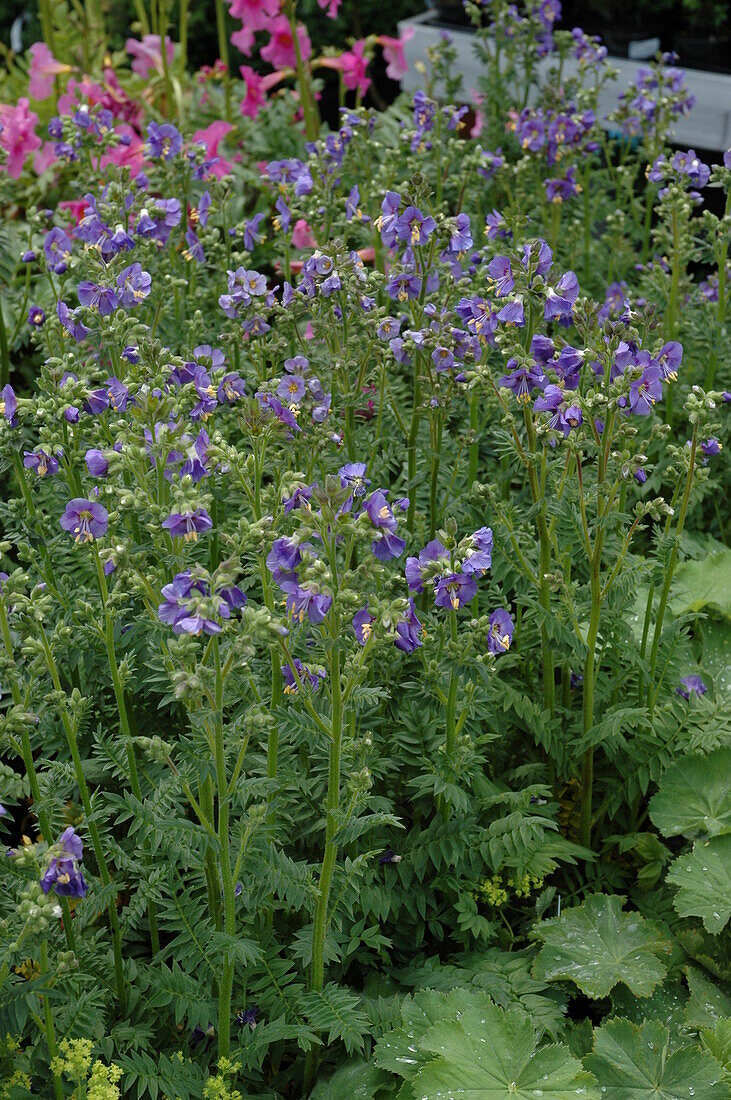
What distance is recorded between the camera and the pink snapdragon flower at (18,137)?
4363mm

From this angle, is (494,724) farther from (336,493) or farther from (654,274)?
(654,274)

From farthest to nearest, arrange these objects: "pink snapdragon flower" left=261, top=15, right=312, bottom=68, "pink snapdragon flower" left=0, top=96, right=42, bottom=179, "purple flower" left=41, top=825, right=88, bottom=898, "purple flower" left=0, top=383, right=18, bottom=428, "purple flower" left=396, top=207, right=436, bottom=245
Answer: "pink snapdragon flower" left=261, top=15, right=312, bottom=68 → "pink snapdragon flower" left=0, top=96, right=42, bottom=179 → "purple flower" left=396, top=207, right=436, bottom=245 → "purple flower" left=0, top=383, right=18, bottom=428 → "purple flower" left=41, top=825, right=88, bottom=898

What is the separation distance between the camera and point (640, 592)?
122 inches

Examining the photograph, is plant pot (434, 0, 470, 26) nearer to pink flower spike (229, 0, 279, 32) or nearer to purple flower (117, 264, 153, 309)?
pink flower spike (229, 0, 279, 32)

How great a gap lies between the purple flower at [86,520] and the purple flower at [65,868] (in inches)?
20.3

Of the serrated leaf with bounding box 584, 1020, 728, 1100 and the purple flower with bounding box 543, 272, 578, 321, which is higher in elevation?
the purple flower with bounding box 543, 272, 578, 321

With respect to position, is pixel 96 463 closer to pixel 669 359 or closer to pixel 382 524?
pixel 382 524

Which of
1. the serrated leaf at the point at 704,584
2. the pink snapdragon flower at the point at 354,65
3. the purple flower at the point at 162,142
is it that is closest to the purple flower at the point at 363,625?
the serrated leaf at the point at 704,584

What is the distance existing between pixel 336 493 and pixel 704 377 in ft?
6.80

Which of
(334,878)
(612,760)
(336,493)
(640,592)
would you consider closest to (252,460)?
(336,493)

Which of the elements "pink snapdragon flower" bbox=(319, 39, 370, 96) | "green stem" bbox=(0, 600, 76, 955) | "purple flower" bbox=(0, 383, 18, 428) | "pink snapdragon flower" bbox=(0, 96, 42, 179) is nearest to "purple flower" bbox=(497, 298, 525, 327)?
"purple flower" bbox=(0, 383, 18, 428)

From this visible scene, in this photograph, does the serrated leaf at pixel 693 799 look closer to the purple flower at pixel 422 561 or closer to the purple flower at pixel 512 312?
the purple flower at pixel 422 561

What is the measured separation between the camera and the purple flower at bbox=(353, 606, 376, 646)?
1901 millimetres

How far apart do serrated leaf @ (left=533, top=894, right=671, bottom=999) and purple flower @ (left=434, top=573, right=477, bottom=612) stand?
0.80 metres
